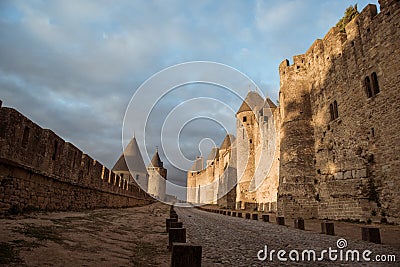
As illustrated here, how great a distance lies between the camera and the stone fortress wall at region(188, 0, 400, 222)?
966 centimetres

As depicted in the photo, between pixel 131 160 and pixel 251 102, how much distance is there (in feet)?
72.2

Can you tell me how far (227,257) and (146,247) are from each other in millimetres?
1522

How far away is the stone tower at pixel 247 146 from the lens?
27.7 m

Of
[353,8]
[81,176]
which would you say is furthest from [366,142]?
[81,176]

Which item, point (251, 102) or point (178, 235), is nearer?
point (178, 235)

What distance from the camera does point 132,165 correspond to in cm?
4378

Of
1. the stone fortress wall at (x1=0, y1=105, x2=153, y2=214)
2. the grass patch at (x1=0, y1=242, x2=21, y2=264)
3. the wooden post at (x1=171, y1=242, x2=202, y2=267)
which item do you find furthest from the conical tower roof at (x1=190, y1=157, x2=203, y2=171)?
the wooden post at (x1=171, y1=242, x2=202, y2=267)

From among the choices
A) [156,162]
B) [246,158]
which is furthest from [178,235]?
[156,162]

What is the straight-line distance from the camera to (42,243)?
3.33 meters

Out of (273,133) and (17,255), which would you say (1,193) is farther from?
(273,133)

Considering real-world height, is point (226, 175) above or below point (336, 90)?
below

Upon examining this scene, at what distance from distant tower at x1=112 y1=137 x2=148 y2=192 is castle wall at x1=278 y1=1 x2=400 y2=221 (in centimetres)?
3125

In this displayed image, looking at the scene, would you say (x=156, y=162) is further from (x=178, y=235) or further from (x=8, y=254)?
(x=8, y=254)

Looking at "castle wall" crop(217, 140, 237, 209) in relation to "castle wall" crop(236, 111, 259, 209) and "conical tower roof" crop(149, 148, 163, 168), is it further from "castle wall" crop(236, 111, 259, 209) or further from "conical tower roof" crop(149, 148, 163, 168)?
"conical tower roof" crop(149, 148, 163, 168)
